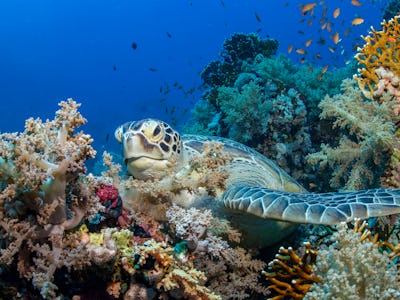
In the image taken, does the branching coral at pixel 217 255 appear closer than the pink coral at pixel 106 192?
Yes

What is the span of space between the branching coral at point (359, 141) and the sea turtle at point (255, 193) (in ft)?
1.68

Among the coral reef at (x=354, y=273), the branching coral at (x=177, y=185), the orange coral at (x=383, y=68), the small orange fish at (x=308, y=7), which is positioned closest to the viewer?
the coral reef at (x=354, y=273)

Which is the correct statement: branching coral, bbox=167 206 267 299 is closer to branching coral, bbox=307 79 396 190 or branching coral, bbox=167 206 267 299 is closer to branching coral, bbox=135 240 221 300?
branching coral, bbox=135 240 221 300

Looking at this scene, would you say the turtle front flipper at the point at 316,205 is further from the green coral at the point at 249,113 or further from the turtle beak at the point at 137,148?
the green coral at the point at 249,113

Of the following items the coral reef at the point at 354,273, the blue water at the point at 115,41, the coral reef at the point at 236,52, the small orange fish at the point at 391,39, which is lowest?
the coral reef at the point at 354,273

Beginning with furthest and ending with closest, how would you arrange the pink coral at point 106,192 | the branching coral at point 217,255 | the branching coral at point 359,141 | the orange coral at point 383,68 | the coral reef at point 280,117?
1. the coral reef at point 280,117
2. the orange coral at point 383,68
3. the branching coral at point 359,141
4. the pink coral at point 106,192
5. the branching coral at point 217,255

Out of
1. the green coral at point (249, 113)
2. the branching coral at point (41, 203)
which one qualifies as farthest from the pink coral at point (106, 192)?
the green coral at point (249, 113)

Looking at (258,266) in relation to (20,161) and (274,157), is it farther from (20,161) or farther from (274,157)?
(274,157)

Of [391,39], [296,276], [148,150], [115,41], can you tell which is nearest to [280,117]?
[391,39]

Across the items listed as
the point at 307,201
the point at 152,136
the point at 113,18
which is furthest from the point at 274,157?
the point at 113,18

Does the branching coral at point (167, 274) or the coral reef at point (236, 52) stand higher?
the coral reef at point (236, 52)

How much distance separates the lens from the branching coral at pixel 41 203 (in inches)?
60.1

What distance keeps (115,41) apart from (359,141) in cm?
9501

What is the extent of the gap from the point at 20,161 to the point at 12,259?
0.44 metres
